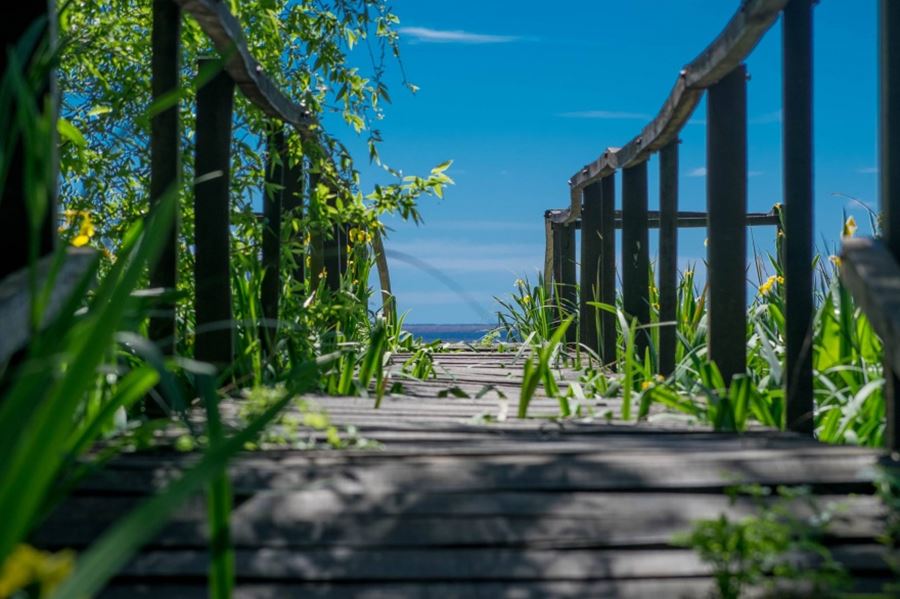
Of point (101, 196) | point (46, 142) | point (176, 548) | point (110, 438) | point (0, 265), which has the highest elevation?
point (101, 196)

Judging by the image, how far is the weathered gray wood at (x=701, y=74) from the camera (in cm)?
303

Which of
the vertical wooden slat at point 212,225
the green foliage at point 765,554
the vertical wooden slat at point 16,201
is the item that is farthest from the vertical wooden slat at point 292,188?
the green foliage at point 765,554

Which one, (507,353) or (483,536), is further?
(507,353)

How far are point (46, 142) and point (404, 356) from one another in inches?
195

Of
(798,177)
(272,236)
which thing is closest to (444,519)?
(798,177)

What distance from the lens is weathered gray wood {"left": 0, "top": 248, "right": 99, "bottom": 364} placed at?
198 cm

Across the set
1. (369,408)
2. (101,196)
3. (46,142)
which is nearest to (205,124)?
(369,408)

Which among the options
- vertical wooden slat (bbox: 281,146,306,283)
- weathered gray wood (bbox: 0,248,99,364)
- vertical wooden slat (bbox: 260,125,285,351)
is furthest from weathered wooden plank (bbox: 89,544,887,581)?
vertical wooden slat (bbox: 281,146,306,283)

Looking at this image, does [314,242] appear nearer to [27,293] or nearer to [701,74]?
[701,74]

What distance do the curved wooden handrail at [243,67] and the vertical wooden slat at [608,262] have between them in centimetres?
171

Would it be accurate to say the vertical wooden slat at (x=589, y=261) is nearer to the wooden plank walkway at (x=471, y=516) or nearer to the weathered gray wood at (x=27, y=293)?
the wooden plank walkway at (x=471, y=516)

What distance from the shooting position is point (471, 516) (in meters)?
2.01

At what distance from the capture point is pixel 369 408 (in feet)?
10.5

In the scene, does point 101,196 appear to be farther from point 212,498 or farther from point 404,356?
point 212,498
